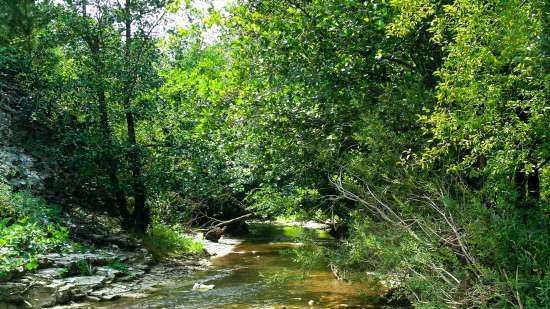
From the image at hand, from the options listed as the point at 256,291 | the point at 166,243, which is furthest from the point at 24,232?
the point at 166,243

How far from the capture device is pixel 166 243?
58.1 feet

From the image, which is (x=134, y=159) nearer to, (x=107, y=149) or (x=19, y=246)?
(x=107, y=149)

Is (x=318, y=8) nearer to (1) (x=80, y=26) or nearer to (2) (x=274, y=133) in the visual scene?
(2) (x=274, y=133)

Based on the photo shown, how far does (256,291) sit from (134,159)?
6.83 metres

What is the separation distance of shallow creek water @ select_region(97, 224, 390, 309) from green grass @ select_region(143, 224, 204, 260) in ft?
6.51

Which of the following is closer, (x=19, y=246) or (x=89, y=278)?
(x=19, y=246)

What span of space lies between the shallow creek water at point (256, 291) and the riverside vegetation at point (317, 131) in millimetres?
1203

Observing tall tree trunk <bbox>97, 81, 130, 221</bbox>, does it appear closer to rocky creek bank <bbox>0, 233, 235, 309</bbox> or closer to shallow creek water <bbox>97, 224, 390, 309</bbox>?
rocky creek bank <bbox>0, 233, 235, 309</bbox>

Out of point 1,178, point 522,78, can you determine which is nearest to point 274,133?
point 522,78

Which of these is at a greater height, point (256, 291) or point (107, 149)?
point (107, 149)

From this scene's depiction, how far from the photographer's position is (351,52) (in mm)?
7941

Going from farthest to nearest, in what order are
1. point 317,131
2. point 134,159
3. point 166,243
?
point 166,243 → point 134,159 → point 317,131

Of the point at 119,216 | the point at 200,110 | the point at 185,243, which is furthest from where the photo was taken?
the point at 185,243

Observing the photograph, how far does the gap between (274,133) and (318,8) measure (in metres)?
2.57
